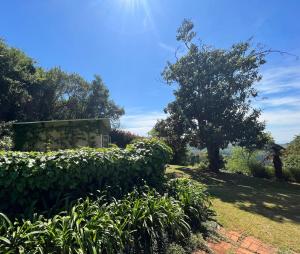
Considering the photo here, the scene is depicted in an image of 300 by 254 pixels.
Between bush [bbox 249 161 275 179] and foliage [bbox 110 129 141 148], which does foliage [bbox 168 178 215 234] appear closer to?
bush [bbox 249 161 275 179]

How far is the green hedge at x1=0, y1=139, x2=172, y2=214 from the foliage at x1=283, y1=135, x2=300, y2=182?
1404 cm

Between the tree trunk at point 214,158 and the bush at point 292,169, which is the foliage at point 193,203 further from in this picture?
the bush at point 292,169

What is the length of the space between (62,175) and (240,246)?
3.26 metres

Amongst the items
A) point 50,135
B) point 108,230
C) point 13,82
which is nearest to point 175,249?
point 108,230

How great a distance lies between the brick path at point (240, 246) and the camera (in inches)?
205

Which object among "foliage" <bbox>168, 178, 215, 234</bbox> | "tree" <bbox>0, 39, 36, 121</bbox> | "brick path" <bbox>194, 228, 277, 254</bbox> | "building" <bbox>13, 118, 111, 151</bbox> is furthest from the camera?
"tree" <bbox>0, 39, 36, 121</bbox>

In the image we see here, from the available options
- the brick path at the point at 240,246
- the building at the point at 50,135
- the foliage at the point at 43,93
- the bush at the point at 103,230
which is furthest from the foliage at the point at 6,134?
the brick path at the point at 240,246

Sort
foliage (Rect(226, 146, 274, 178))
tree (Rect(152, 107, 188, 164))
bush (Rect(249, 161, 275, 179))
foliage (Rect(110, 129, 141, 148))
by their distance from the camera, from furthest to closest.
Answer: foliage (Rect(110, 129, 141, 148)) → foliage (Rect(226, 146, 274, 178)) → bush (Rect(249, 161, 275, 179)) → tree (Rect(152, 107, 188, 164))

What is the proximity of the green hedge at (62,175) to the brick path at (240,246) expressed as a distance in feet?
6.28

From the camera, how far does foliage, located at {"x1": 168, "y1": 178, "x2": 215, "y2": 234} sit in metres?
5.96

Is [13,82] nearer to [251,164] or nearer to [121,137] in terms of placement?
[121,137]

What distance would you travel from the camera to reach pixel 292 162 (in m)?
20.3

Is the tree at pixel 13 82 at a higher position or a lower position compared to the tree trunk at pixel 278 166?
higher

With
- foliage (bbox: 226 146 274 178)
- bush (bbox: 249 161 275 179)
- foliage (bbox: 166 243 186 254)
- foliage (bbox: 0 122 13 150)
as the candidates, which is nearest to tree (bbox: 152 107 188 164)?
foliage (bbox: 226 146 274 178)
